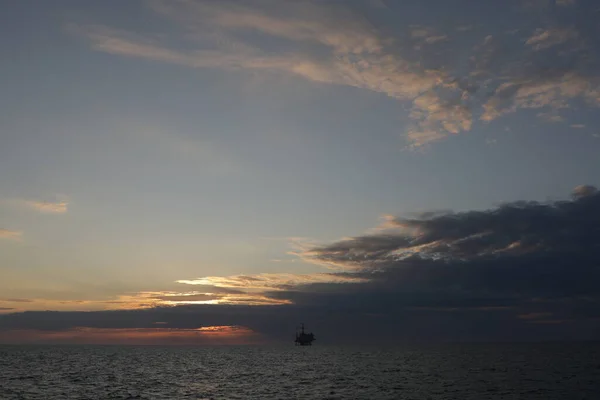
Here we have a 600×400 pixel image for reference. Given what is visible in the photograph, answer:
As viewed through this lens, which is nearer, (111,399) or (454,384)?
(111,399)

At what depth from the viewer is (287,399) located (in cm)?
6531

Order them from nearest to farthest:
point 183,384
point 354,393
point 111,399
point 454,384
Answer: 1. point 111,399
2. point 354,393
3. point 454,384
4. point 183,384

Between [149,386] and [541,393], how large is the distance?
59538mm

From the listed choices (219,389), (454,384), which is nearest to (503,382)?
(454,384)

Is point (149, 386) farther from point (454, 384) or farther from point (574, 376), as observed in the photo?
point (574, 376)

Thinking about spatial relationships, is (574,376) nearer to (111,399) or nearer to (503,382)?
(503,382)

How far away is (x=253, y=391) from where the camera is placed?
75.6 meters

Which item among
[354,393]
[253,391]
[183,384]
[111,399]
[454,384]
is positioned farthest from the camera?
[183,384]

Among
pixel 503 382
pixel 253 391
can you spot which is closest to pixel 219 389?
pixel 253 391

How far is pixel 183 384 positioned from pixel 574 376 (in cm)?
7004

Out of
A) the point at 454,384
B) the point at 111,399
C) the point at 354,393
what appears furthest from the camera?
the point at 454,384

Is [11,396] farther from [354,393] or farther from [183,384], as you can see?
[354,393]

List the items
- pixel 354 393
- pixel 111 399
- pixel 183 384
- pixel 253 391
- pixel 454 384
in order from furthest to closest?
1. pixel 183 384
2. pixel 454 384
3. pixel 253 391
4. pixel 354 393
5. pixel 111 399

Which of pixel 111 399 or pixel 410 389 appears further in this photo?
pixel 410 389
